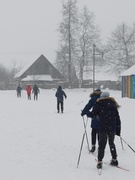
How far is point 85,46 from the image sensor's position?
5075 centimetres

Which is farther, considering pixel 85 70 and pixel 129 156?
pixel 85 70

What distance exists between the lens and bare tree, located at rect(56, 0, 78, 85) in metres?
49.1

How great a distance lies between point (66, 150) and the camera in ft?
26.8

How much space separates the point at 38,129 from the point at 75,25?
133ft

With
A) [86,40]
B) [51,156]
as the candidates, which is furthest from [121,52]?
[51,156]

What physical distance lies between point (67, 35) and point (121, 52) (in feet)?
31.9

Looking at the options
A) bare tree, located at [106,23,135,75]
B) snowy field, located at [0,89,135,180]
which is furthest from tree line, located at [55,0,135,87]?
snowy field, located at [0,89,135,180]

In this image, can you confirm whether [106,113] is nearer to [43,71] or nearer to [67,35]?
[67,35]

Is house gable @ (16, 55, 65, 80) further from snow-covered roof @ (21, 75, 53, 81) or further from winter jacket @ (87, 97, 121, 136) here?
winter jacket @ (87, 97, 121, 136)

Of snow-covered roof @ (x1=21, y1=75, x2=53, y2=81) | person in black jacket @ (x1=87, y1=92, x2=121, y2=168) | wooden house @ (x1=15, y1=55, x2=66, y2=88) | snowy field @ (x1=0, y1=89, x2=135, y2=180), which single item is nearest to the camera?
snowy field @ (x1=0, y1=89, x2=135, y2=180)

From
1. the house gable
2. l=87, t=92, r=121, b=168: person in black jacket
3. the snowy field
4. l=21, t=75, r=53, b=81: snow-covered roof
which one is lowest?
the snowy field

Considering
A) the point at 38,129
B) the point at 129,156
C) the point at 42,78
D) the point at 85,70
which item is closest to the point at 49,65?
the point at 42,78

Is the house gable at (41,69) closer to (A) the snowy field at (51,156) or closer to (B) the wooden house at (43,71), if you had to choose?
(B) the wooden house at (43,71)

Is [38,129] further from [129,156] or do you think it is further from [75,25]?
[75,25]
